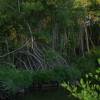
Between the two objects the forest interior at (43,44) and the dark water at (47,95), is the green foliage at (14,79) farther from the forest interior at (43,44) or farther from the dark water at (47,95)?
the dark water at (47,95)

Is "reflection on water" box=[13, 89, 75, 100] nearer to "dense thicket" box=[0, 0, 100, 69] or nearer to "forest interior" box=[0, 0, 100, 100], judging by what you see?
"forest interior" box=[0, 0, 100, 100]

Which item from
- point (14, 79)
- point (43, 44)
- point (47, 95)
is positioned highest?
point (43, 44)

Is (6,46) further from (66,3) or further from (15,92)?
(15,92)

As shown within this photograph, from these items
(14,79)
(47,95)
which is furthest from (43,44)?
(47,95)

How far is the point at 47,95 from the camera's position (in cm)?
1589

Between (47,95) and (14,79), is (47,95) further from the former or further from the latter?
(14,79)

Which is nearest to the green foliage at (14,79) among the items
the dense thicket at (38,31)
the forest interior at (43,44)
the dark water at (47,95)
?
the forest interior at (43,44)

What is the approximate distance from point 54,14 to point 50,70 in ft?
11.9

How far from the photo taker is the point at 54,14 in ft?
70.3

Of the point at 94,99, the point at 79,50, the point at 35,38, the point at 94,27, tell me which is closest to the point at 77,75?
the point at 35,38

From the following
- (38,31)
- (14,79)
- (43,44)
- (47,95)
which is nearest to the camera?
(47,95)

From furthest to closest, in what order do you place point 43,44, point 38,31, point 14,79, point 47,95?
point 38,31
point 43,44
point 14,79
point 47,95

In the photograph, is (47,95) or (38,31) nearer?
(47,95)

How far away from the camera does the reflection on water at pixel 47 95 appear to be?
1540 cm
